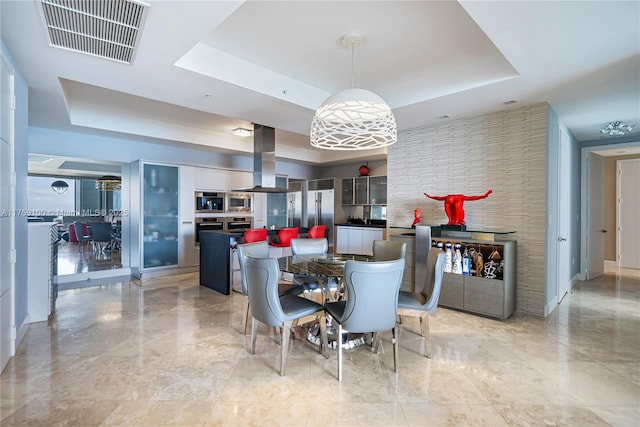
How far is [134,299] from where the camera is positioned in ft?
13.9

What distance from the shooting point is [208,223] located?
6109 mm

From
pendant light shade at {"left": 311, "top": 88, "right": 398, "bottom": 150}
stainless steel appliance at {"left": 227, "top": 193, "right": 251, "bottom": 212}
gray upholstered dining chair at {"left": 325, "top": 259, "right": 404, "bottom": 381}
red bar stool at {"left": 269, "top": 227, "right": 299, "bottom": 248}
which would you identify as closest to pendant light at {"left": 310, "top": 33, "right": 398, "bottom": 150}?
pendant light shade at {"left": 311, "top": 88, "right": 398, "bottom": 150}

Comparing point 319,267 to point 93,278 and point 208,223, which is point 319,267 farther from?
point 93,278

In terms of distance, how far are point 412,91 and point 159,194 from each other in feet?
14.7

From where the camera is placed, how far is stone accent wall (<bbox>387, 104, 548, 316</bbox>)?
141 inches

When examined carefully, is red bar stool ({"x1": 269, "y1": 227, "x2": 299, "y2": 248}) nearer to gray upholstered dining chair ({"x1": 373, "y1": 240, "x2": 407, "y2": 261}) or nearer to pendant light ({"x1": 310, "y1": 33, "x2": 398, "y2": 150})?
gray upholstered dining chair ({"x1": 373, "y1": 240, "x2": 407, "y2": 261})

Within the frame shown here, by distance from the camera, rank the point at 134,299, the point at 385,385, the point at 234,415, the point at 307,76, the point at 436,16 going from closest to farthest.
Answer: the point at 234,415
the point at 385,385
the point at 436,16
the point at 307,76
the point at 134,299

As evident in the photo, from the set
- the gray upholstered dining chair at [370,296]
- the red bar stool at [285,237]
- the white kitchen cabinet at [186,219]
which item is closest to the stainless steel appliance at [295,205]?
the white kitchen cabinet at [186,219]

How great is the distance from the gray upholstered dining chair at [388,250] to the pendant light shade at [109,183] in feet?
16.8

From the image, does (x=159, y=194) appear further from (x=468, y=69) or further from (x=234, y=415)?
(x=468, y=69)

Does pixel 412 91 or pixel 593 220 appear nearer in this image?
pixel 412 91

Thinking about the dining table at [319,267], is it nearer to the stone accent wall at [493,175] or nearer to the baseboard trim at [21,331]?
the stone accent wall at [493,175]

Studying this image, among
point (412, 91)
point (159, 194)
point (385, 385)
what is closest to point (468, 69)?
point (412, 91)

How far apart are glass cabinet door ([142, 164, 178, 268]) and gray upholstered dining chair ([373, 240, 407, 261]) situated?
3880mm
